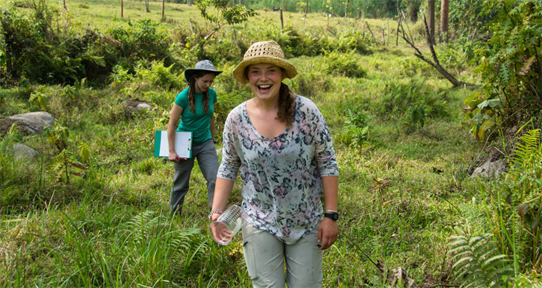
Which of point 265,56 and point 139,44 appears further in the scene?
point 139,44

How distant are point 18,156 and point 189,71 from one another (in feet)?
9.99

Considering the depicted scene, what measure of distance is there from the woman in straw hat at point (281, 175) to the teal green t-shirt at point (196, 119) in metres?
2.03

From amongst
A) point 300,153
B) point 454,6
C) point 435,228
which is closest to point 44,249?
point 300,153

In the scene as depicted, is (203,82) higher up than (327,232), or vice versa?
(203,82)

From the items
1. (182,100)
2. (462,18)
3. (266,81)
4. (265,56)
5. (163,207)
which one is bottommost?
(163,207)

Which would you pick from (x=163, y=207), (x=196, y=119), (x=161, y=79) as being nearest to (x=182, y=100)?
(x=196, y=119)

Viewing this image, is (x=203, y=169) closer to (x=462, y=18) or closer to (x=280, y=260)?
(x=280, y=260)

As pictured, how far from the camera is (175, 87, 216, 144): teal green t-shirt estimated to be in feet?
14.0

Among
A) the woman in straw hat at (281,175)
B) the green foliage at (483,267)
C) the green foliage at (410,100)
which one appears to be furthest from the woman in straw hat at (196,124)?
the green foliage at (410,100)

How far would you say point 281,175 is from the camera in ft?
7.23

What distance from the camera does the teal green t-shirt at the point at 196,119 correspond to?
4.28 m

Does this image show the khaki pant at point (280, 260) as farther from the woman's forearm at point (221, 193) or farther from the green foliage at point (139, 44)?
the green foliage at point (139, 44)

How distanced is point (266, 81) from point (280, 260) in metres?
0.99

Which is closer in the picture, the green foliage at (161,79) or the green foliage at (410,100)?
the green foliage at (410,100)
